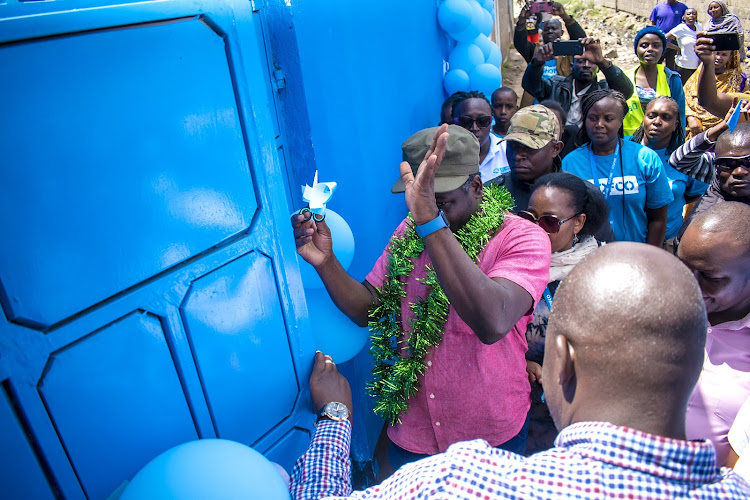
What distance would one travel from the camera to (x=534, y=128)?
3.23 meters

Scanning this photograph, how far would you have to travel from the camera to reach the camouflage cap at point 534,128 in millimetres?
3166

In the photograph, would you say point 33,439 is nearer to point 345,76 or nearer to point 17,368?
point 17,368

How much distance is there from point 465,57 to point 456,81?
0.32m

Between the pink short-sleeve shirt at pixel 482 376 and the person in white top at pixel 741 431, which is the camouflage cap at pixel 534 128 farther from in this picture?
the person in white top at pixel 741 431

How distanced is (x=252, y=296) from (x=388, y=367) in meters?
0.82

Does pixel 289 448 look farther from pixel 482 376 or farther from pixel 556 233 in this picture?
pixel 556 233

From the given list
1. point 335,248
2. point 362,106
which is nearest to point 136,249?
point 335,248

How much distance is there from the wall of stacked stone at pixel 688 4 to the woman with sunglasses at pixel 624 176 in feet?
32.8

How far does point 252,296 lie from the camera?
1.53 m

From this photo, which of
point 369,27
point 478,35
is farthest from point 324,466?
point 478,35

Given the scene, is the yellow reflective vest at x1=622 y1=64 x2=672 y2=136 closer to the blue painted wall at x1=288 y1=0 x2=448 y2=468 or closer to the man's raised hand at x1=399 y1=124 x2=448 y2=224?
the blue painted wall at x1=288 y1=0 x2=448 y2=468

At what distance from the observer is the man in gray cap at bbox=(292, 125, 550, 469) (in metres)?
1.76

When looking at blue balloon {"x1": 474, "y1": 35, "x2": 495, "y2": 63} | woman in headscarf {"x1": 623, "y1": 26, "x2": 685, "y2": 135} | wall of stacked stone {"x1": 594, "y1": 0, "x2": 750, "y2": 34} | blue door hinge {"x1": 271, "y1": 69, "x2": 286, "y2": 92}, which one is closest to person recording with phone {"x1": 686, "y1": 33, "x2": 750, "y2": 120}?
woman in headscarf {"x1": 623, "y1": 26, "x2": 685, "y2": 135}

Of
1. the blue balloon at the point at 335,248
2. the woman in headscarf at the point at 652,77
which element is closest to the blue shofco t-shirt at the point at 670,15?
the woman in headscarf at the point at 652,77
